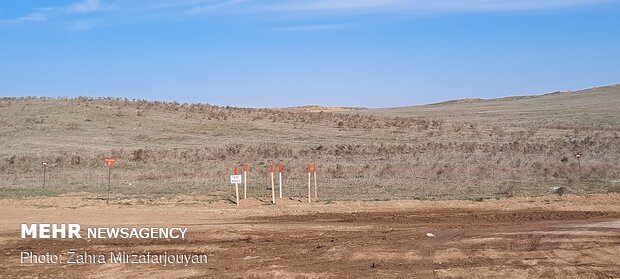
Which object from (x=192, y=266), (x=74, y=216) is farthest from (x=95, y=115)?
(x=192, y=266)

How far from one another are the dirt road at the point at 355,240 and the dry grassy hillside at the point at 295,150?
12.6ft

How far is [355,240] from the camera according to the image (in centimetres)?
1427

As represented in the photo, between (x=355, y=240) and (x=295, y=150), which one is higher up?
(x=295, y=150)

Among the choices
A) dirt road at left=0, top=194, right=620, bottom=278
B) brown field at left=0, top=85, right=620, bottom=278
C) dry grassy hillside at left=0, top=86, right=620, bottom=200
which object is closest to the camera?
dirt road at left=0, top=194, right=620, bottom=278

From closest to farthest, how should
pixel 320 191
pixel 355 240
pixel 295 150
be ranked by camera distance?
pixel 355 240 → pixel 320 191 → pixel 295 150

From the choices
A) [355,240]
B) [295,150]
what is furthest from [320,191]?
[295,150]

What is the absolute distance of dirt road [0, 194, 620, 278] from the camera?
1133 cm

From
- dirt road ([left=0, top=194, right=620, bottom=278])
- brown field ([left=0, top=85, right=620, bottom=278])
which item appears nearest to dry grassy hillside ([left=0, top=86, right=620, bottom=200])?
brown field ([left=0, top=85, right=620, bottom=278])

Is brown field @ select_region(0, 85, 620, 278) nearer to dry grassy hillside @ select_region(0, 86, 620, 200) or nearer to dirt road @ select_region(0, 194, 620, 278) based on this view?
dirt road @ select_region(0, 194, 620, 278)

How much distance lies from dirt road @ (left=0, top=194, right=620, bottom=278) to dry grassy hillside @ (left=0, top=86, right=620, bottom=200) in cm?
384

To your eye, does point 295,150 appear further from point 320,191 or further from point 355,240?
point 355,240

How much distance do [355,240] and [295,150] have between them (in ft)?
95.3

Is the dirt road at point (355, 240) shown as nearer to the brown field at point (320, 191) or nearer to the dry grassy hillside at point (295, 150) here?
the brown field at point (320, 191)

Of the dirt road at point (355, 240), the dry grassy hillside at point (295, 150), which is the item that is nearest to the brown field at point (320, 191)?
the dirt road at point (355, 240)
